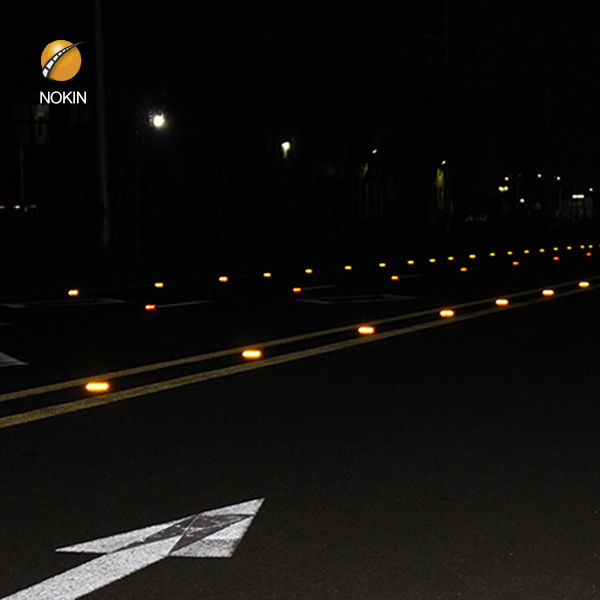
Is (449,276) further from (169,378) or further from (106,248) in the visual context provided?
(169,378)

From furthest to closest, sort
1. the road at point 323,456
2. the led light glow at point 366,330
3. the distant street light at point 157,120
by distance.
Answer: the distant street light at point 157,120, the led light glow at point 366,330, the road at point 323,456

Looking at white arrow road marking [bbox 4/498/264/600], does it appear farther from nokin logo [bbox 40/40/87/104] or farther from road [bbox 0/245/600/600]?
nokin logo [bbox 40/40/87/104]

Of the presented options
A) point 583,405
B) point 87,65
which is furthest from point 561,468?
point 87,65

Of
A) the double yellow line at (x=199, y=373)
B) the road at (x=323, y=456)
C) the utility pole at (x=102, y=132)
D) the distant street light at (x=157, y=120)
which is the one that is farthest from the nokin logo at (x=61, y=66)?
the road at (x=323, y=456)

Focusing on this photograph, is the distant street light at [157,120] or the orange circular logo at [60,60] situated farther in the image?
the orange circular logo at [60,60]

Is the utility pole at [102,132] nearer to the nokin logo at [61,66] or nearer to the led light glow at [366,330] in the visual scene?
the nokin logo at [61,66]

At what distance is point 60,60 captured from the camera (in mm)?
37812

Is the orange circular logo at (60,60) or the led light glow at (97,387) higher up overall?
the orange circular logo at (60,60)

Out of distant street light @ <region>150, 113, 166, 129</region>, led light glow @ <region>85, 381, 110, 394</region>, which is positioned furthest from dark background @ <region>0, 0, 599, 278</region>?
led light glow @ <region>85, 381, 110, 394</region>

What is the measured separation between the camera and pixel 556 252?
1286 inches

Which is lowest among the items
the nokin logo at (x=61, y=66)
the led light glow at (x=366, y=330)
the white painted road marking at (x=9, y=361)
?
the led light glow at (x=366, y=330)

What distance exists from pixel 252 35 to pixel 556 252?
11.2 meters

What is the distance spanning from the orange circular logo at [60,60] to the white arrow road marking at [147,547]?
2999cm

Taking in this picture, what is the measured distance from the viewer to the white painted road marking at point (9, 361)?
9242 millimetres
